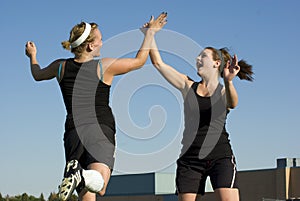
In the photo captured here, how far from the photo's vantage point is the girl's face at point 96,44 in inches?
309

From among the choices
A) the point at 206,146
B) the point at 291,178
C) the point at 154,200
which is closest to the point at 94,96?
the point at 206,146

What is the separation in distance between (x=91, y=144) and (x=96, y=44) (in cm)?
108

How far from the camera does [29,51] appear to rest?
28.1ft

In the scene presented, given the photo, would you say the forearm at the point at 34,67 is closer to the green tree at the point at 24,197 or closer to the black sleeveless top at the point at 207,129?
the black sleeveless top at the point at 207,129

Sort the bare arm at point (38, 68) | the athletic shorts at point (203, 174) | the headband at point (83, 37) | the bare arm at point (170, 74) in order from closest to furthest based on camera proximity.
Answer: the headband at point (83, 37)
the bare arm at point (38, 68)
the athletic shorts at point (203, 174)
the bare arm at point (170, 74)

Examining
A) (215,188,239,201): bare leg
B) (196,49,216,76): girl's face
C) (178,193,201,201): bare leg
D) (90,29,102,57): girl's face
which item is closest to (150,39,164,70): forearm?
(196,49,216,76): girl's face

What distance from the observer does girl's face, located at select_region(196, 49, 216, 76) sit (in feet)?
28.4

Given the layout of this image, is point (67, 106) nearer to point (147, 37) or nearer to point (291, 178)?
point (147, 37)

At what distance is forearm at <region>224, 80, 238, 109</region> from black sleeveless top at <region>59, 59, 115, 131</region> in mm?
1378

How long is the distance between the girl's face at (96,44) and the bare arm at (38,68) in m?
0.43

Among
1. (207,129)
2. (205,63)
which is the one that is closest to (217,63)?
(205,63)

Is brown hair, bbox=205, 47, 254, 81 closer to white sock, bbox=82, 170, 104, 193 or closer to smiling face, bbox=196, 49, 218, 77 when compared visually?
smiling face, bbox=196, 49, 218, 77

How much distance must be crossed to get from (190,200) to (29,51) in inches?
102

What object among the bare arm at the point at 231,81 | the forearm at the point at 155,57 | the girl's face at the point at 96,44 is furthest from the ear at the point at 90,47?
the bare arm at the point at 231,81
